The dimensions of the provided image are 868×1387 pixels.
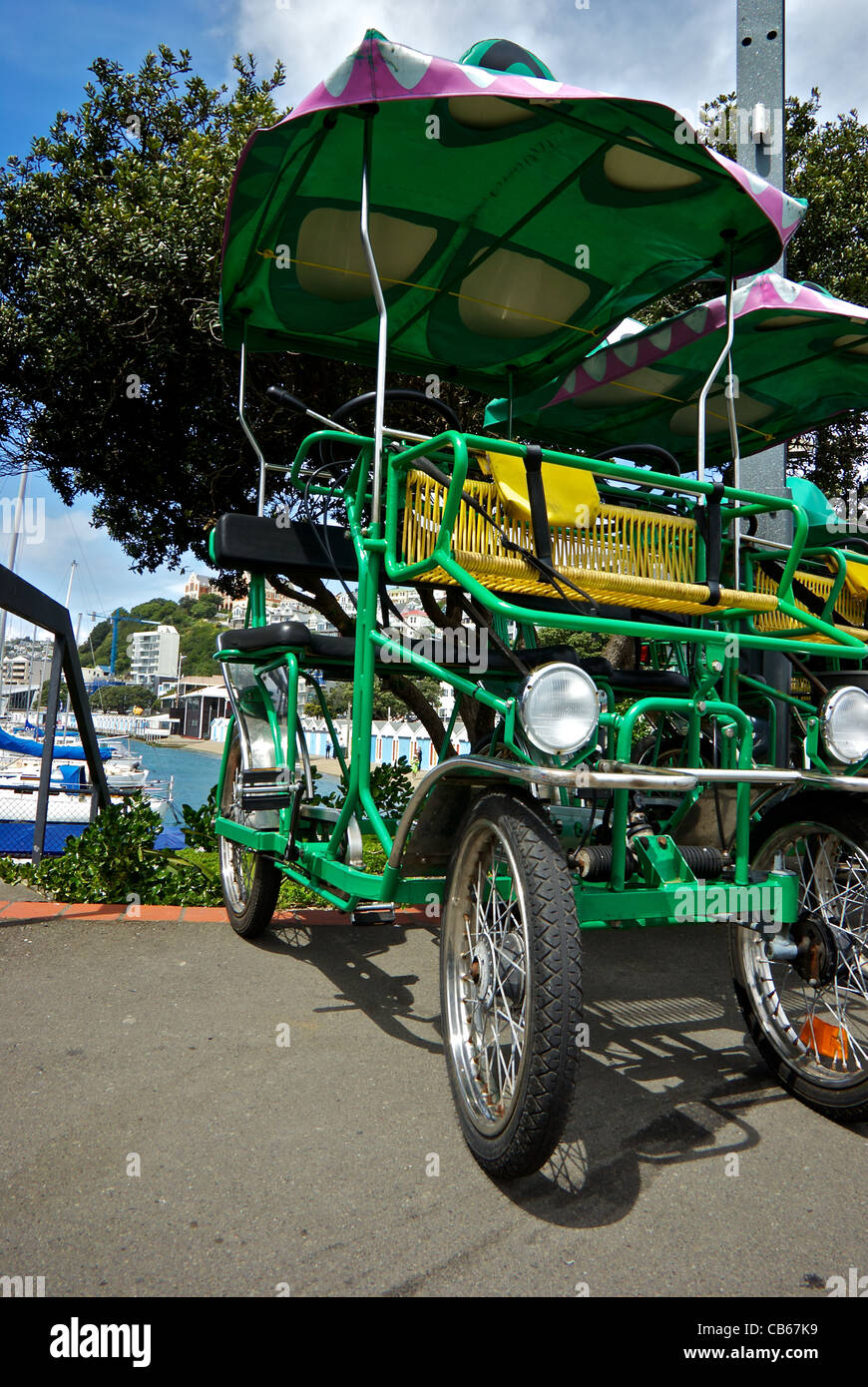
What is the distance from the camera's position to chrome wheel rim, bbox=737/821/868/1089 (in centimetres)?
258

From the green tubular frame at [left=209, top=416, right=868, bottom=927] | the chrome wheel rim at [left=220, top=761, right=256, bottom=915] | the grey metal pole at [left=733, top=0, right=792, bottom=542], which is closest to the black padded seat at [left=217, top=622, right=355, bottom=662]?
the green tubular frame at [left=209, top=416, right=868, bottom=927]

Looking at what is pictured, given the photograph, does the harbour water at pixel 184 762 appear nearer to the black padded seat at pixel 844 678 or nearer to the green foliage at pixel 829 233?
the green foliage at pixel 829 233

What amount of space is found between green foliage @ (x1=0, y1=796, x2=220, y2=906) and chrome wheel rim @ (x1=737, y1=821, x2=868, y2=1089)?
3.32 metres

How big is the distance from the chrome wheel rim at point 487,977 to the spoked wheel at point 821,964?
86cm

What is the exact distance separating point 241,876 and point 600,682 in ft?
8.37

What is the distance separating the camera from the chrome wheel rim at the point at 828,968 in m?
2.58

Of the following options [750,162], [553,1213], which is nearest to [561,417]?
[750,162]

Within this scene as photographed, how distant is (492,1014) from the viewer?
2.32 metres

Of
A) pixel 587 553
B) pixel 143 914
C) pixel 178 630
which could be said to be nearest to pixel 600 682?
pixel 587 553

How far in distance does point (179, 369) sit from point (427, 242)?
431 cm

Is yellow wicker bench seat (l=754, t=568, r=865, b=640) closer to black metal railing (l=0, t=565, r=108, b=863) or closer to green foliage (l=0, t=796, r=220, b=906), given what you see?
green foliage (l=0, t=796, r=220, b=906)

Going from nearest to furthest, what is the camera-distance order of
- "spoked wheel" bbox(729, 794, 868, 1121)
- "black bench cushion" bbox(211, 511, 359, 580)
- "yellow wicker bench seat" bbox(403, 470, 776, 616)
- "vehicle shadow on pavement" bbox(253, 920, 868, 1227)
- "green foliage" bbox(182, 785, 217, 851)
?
"vehicle shadow on pavement" bbox(253, 920, 868, 1227), "spoked wheel" bbox(729, 794, 868, 1121), "yellow wicker bench seat" bbox(403, 470, 776, 616), "black bench cushion" bbox(211, 511, 359, 580), "green foliage" bbox(182, 785, 217, 851)

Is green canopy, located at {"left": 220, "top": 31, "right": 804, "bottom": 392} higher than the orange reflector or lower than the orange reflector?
higher
